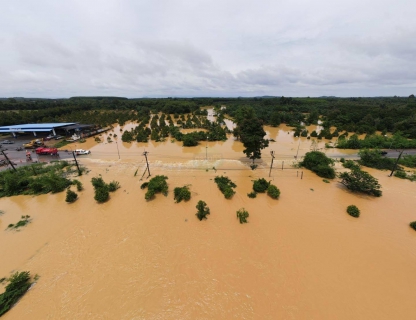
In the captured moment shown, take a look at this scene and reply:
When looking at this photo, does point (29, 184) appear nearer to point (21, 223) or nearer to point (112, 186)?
point (21, 223)

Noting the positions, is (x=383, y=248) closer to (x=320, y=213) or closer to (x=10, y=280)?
(x=320, y=213)

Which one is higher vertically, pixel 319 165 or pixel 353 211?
pixel 319 165

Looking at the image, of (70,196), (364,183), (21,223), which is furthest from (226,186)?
(21,223)

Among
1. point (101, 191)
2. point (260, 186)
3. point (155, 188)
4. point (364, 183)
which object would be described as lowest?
point (260, 186)

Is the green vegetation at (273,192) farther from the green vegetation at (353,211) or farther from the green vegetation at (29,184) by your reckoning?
the green vegetation at (29,184)

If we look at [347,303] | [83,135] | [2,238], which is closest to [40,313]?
[2,238]

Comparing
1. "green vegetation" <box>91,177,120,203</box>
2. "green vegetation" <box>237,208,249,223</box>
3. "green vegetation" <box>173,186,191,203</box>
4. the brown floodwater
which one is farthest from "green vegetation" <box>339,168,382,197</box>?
"green vegetation" <box>91,177,120,203</box>
